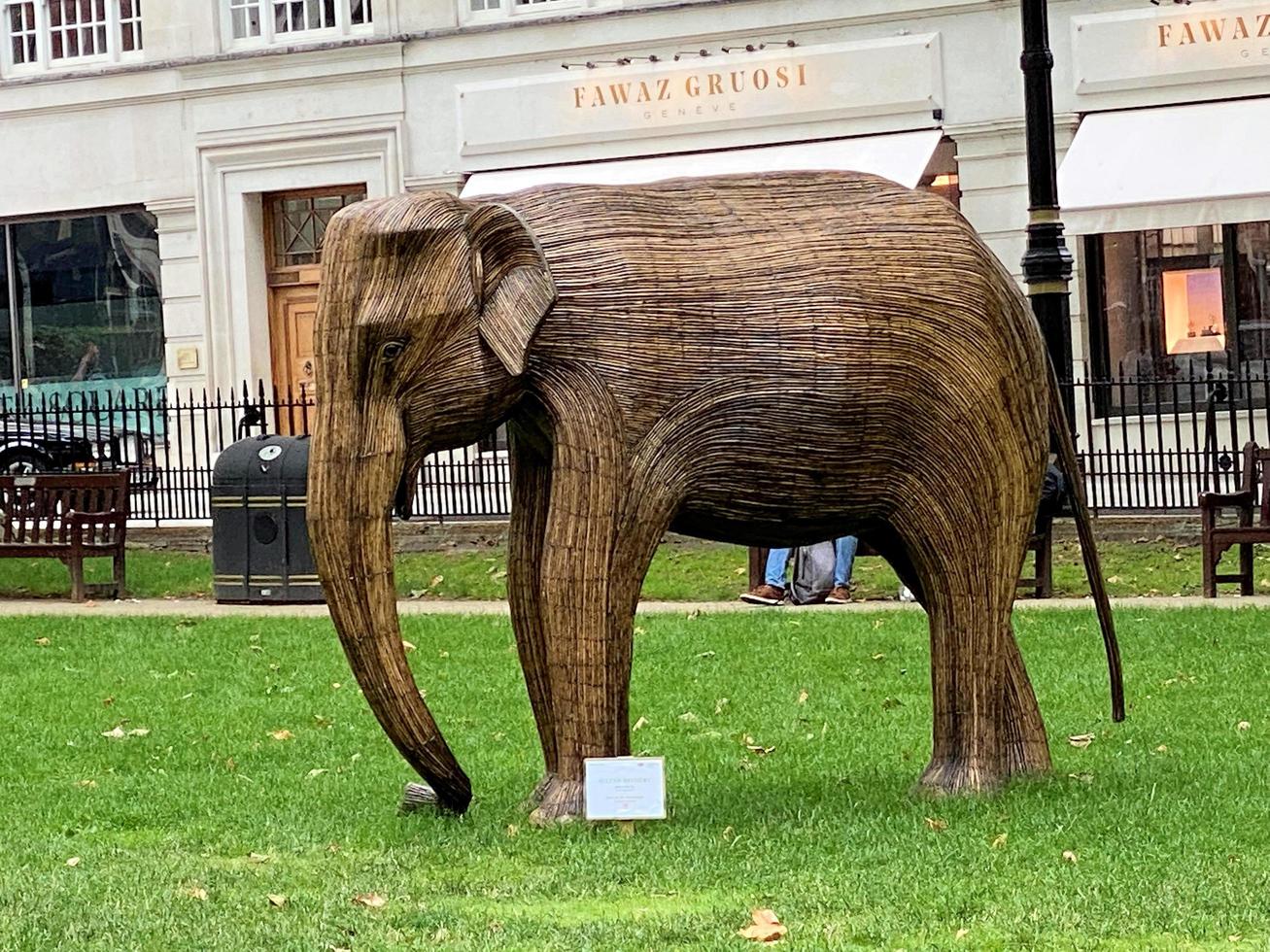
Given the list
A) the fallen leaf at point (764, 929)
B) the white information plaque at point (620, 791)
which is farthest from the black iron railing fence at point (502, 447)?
the fallen leaf at point (764, 929)

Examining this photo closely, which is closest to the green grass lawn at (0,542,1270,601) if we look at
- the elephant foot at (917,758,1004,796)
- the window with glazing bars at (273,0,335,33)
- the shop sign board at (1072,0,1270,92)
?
the shop sign board at (1072,0,1270,92)

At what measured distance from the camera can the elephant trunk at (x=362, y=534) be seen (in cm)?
607

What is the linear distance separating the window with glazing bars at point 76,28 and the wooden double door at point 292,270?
2893 mm

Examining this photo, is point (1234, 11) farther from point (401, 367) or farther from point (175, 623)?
point (401, 367)

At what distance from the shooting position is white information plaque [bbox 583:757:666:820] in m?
6.29

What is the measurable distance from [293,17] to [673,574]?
37.2 feet

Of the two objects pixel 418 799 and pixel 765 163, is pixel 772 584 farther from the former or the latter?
pixel 765 163

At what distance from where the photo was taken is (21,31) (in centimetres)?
2544

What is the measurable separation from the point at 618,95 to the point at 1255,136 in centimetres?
650

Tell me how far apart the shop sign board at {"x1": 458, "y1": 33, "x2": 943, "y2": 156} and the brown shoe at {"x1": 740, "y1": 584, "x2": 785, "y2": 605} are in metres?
9.24

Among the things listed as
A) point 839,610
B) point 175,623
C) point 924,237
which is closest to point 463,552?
point 175,623

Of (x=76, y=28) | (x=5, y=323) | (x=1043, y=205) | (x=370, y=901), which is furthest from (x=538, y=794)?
(x=5, y=323)

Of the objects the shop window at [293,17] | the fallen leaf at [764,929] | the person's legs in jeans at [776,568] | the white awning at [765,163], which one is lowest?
the fallen leaf at [764,929]

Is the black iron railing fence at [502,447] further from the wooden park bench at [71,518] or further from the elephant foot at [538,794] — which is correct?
the elephant foot at [538,794]
